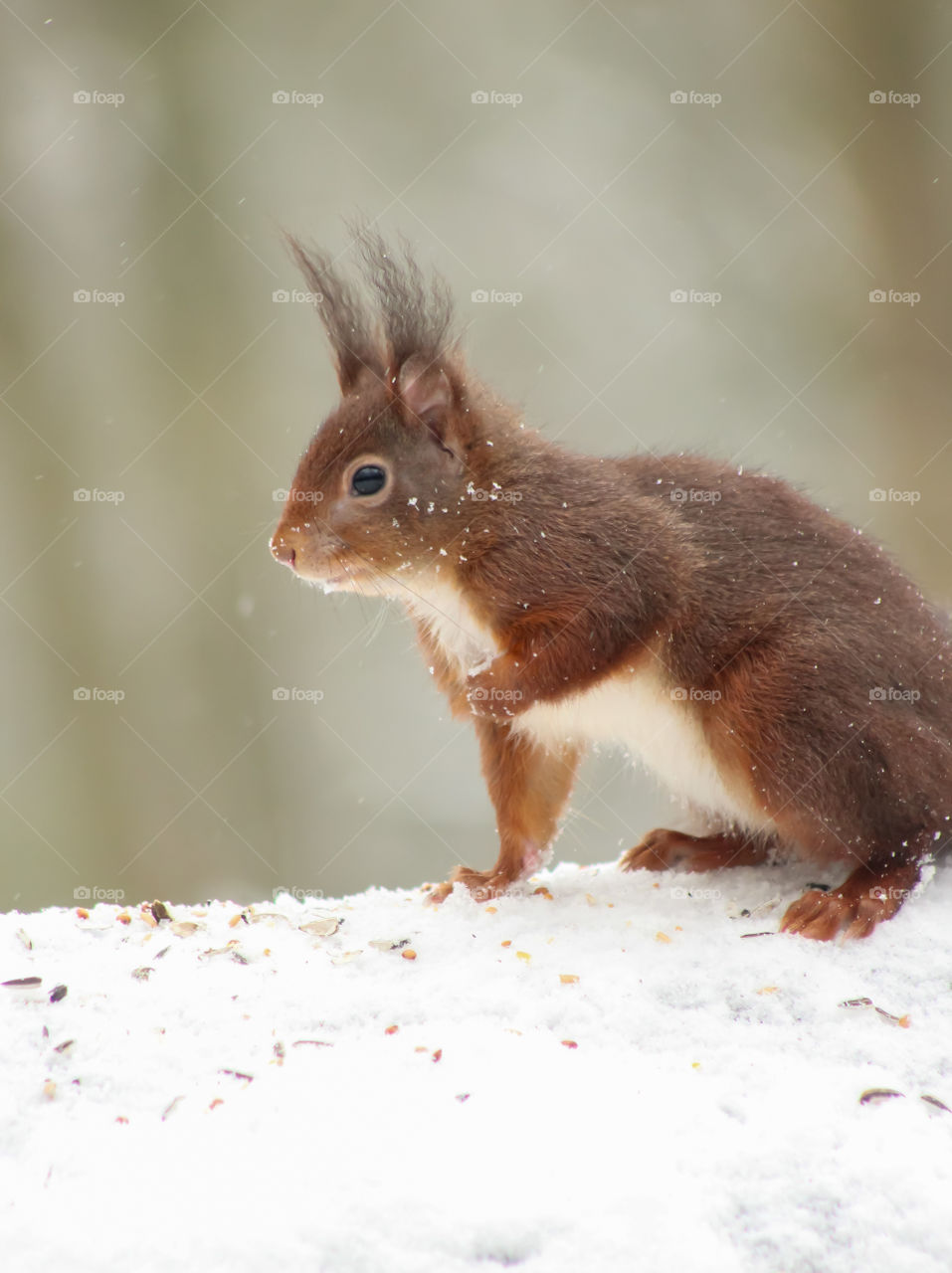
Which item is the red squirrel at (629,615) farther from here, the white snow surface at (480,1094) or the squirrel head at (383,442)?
the white snow surface at (480,1094)

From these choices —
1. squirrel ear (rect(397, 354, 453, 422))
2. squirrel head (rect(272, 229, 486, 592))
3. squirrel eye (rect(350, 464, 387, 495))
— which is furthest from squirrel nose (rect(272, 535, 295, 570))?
squirrel ear (rect(397, 354, 453, 422))

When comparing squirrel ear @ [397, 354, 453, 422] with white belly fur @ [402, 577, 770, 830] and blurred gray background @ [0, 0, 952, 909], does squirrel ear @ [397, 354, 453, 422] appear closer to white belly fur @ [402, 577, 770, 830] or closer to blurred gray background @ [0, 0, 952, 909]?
white belly fur @ [402, 577, 770, 830]

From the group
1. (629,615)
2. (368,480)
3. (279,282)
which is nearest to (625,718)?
(629,615)

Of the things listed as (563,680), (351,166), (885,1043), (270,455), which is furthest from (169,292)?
(885,1043)

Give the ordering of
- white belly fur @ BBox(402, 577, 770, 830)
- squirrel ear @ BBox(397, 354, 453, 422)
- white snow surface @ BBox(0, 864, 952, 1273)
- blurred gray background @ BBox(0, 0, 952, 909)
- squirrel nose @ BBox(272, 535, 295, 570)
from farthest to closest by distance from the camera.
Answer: blurred gray background @ BBox(0, 0, 952, 909) → squirrel ear @ BBox(397, 354, 453, 422) → squirrel nose @ BBox(272, 535, 295, 570) → white belly fur @ BBox(402, 577, 770, 830) → white snow surface @ BBox(0, 864, 952, 1273)

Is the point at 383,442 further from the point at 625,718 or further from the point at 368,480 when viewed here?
the point at 625,718

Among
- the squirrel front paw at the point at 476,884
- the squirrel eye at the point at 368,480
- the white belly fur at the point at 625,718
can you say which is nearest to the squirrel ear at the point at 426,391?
the squirrel eye at the point at 368,480
